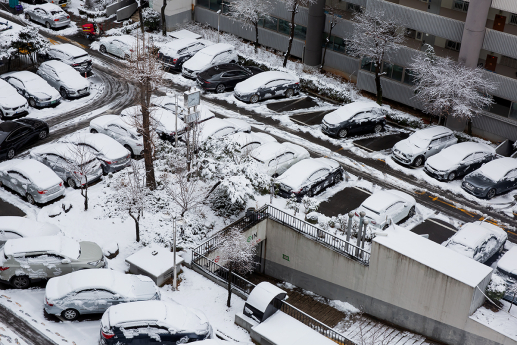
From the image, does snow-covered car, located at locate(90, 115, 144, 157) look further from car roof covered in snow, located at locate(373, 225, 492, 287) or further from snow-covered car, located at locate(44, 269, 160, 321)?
car roof covered in snow, located at locate(373, 225, 492, 287)

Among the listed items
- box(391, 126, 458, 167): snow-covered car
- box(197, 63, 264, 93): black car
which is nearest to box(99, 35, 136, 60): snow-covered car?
box(197, 63, 264, 93): black car

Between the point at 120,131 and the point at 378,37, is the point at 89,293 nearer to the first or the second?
the point at 120,131

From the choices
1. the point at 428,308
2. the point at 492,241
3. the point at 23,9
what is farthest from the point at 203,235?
the point at 23,9

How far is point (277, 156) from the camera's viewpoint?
32.9m

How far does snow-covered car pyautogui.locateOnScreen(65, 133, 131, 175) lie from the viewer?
32.2m

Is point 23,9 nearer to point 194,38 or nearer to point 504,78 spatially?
point 194,38

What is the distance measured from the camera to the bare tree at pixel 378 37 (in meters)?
39.3

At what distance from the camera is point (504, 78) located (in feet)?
121

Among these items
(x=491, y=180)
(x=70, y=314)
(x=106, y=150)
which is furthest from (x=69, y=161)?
(x=491, y=180)

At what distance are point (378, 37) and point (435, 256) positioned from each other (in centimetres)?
1879

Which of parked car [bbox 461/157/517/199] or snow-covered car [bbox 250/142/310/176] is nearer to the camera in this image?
snow-covered car [bbox 250/142/310/176]

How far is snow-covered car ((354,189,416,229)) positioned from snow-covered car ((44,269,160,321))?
11641mm

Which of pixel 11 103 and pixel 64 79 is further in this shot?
pixel 64 79

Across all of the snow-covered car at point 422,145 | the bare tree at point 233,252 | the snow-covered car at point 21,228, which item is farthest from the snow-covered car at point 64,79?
the snow-covered car at point 422,145
